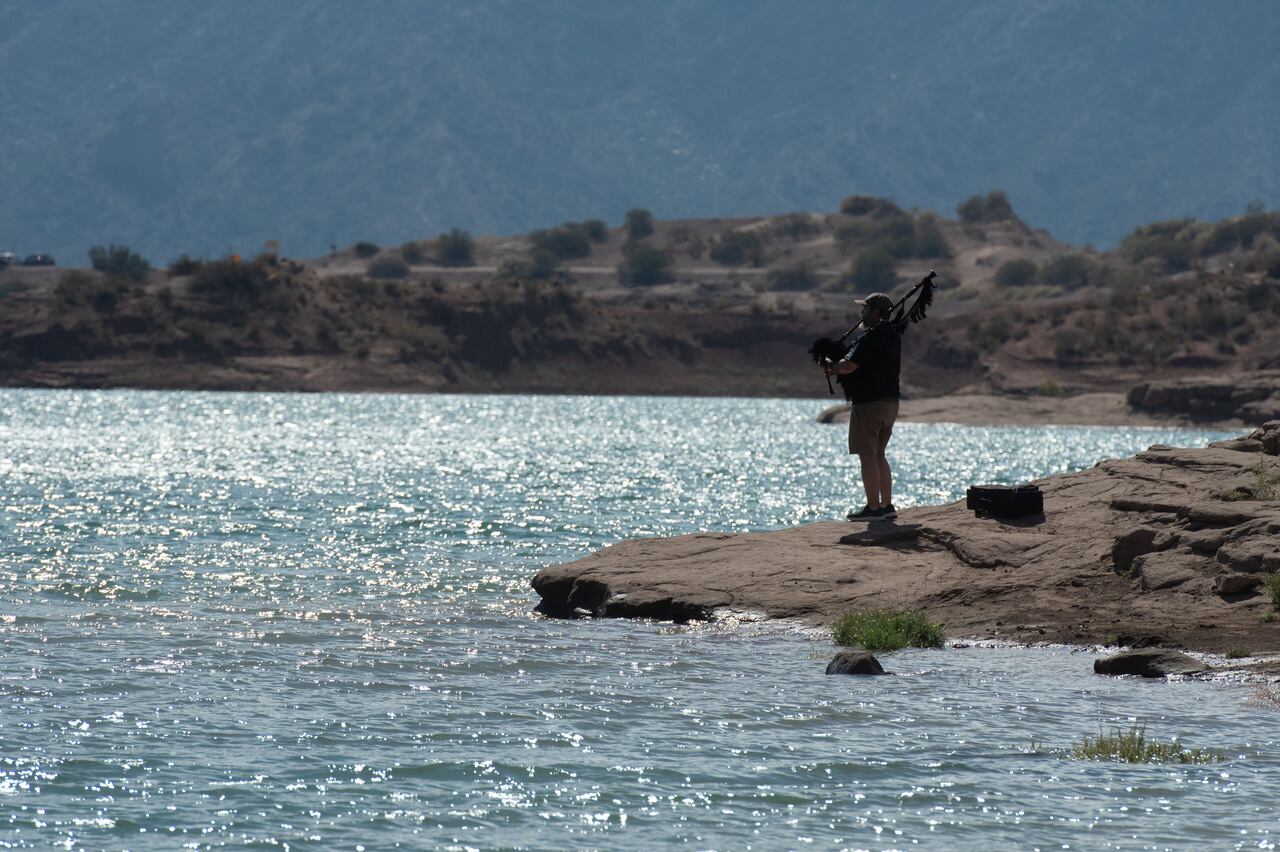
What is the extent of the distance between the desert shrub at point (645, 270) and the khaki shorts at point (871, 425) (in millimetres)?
130174

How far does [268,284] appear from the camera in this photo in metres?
111

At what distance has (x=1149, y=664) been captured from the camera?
545 inches

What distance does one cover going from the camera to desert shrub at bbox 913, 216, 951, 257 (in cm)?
15838

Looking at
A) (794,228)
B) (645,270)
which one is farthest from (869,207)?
(645,270)

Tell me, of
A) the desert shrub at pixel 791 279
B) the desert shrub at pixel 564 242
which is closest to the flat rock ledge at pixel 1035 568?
the desert shrub at pixel 791 279

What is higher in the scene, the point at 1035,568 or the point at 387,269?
the point at 387,269

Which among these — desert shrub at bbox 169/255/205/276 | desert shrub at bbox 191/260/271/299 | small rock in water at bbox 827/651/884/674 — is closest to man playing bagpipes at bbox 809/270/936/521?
small rock in water at bbox 827/651/884/674

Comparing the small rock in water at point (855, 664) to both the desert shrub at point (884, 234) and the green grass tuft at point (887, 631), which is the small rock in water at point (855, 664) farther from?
the desert shrub at point (884, 234)

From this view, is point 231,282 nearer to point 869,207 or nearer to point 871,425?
point 869,207

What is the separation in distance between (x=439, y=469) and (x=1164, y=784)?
33.6 metres

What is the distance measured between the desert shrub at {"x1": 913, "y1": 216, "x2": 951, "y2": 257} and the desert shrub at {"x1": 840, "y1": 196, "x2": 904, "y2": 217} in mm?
6118

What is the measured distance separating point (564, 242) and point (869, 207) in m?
31.2

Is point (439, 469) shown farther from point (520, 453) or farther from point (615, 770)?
point (615, 770)

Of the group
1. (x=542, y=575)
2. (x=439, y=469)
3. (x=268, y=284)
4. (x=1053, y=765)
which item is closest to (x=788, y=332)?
(x=268, y=284)
